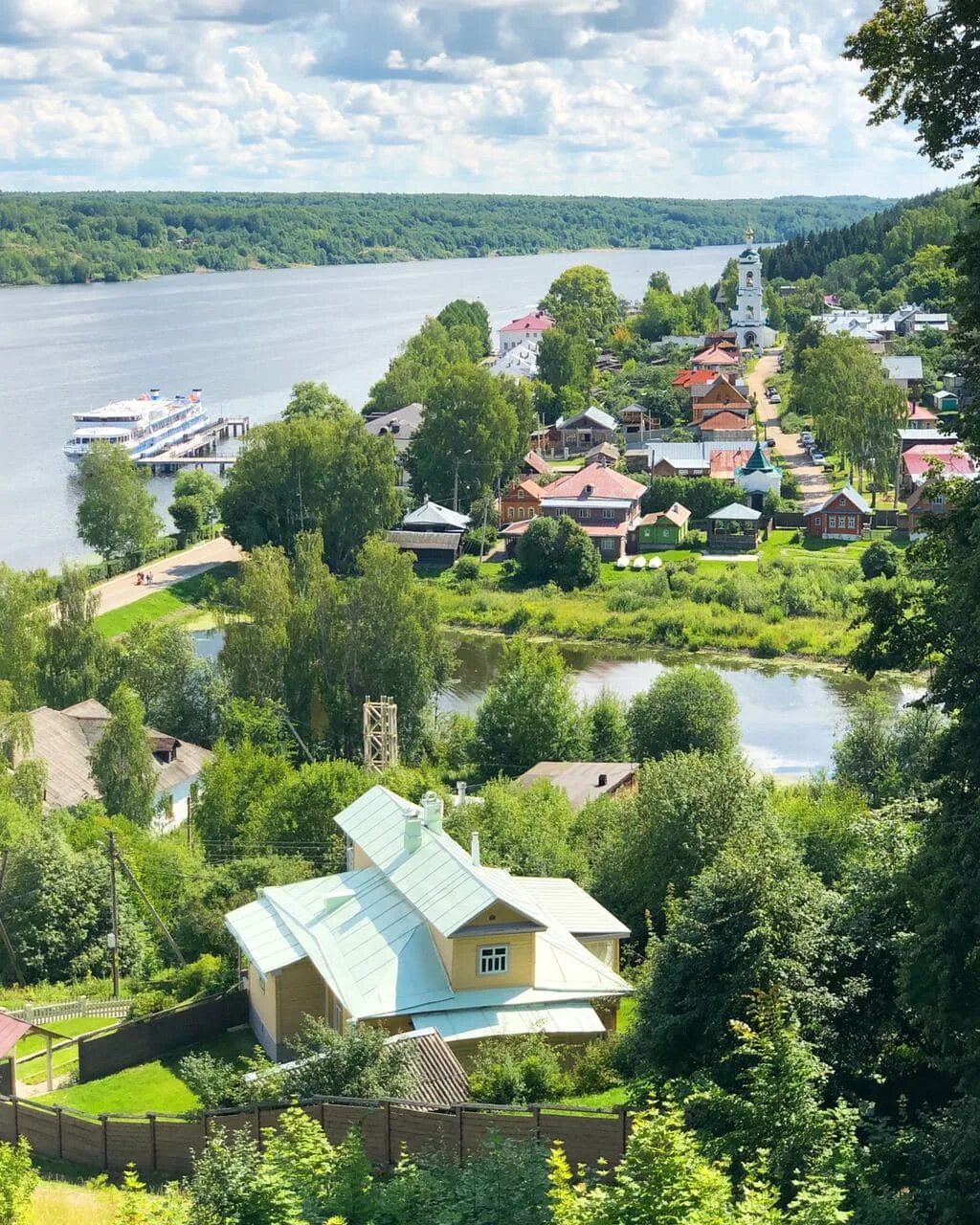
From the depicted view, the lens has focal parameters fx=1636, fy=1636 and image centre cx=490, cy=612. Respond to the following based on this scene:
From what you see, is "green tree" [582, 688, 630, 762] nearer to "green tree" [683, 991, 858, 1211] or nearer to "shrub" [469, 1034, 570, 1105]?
"shrub" [469, 1034, 570, 1105]

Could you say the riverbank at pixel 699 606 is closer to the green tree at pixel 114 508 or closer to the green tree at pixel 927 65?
the green tree at pixel 114 508

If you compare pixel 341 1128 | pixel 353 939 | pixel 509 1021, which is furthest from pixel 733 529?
pixel 341 1128

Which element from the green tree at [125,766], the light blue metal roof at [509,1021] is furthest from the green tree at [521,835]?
the green tree at [125,766]

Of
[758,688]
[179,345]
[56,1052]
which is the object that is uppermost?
[179,345]

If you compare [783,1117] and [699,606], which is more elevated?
[783,1117]

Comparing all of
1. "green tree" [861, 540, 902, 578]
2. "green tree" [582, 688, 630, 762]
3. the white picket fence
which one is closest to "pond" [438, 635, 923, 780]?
"green tree" [582, 688, 630, 762]

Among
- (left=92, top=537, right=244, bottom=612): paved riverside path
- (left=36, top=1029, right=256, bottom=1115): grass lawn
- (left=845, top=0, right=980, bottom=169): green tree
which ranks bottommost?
(left=92, top=537, right=244, bottom=612): paved riverside path

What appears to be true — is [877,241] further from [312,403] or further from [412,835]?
[412,835]
